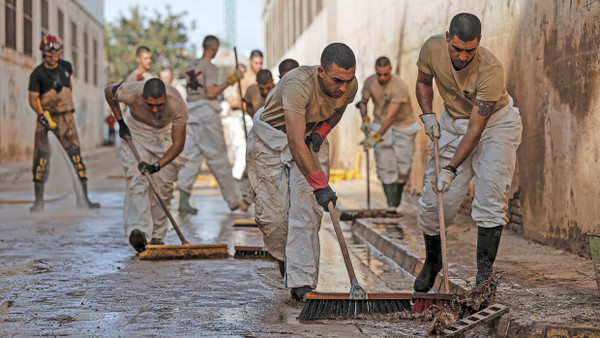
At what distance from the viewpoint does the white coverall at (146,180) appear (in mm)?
7848

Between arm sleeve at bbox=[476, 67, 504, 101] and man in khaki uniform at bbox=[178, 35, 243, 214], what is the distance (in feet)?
20.1

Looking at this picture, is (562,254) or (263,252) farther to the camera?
(263,252)

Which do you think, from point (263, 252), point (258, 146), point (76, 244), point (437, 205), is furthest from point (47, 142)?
point (437, 205)

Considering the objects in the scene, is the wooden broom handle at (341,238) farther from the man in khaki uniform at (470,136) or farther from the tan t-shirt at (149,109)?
the tan t-shirt at (149,109)

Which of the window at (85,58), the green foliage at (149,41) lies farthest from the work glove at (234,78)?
the green foliage at (149,41)

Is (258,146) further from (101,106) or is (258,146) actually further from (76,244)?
(101,106)

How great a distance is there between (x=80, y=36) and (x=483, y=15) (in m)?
27.9

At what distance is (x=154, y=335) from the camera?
15.8ft

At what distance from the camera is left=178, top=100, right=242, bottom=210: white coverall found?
11.4 meters

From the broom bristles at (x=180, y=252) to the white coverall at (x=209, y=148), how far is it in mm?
3837

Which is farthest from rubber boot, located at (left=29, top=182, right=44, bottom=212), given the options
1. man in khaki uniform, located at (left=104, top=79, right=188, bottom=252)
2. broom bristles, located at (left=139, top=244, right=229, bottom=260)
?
broom bristles, located at (left=139, top=244, right=229, bottom=260)

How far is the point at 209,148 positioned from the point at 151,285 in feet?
17.2

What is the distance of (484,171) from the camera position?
5.70 m

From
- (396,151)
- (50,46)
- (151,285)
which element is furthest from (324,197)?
(50,46)
